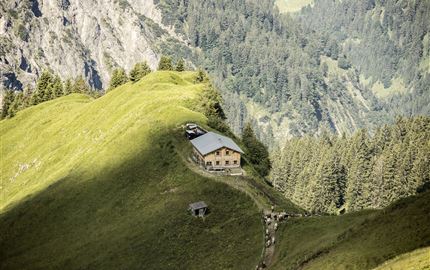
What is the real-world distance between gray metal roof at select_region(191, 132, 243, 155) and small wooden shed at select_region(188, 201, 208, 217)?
15.2 m

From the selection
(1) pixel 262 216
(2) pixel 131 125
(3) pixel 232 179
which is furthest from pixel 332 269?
(2) pixel 131 125

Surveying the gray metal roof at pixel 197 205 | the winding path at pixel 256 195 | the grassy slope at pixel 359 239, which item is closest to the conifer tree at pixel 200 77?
the winding path at pixel 256 195

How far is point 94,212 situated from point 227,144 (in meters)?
28.8

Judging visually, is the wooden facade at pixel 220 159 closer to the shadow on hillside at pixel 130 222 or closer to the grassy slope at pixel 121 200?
the grassy slope at pixel 121 200

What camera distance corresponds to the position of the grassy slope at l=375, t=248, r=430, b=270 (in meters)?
42.2

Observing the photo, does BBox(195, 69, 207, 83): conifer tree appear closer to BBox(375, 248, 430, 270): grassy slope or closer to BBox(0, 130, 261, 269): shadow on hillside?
BBox(0, 130, 261, 269): shadow on hillside

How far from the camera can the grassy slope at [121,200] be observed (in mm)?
77062

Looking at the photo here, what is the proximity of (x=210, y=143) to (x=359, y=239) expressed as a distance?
153 feet

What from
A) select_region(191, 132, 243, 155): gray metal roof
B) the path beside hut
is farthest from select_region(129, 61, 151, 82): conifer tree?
the path beside hut

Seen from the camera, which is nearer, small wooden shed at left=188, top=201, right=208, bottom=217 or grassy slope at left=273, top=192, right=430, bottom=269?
grassy slope at left=273, top=192, right=430, bottom=269

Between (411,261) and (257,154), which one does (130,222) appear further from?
(411,261)

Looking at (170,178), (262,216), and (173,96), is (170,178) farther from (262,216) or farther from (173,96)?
(173,96)

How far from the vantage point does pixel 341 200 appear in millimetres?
189875

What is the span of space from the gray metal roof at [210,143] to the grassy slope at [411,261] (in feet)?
172
